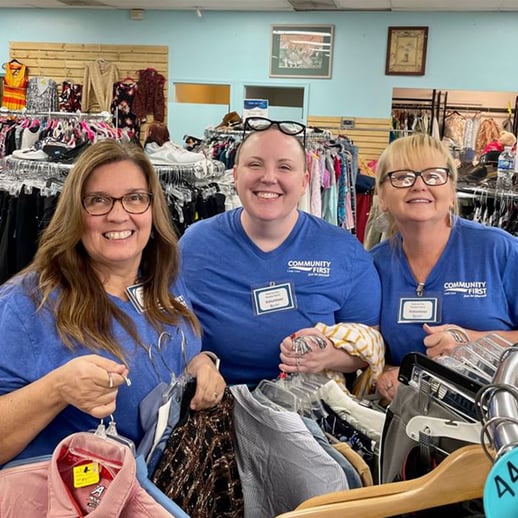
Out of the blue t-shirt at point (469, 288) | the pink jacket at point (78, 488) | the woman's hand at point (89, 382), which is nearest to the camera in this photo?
the pink jacket at point (78, 488)

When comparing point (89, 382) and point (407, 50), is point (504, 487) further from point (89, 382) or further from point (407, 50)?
point (407, 50)

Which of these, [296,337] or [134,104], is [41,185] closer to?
[296,337]

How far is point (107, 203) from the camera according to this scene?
1.61m

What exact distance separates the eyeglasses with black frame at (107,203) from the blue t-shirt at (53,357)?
0.78ft

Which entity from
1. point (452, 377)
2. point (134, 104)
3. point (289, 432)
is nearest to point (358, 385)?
point (289, 432)

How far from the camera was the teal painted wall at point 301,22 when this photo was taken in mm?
8367

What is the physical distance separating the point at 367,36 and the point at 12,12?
5.78m

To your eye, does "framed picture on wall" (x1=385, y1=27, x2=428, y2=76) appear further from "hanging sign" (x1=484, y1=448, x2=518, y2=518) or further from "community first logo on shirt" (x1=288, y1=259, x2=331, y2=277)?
"hanging sign" (x1=484, y1=448, x2=518, y2=518)

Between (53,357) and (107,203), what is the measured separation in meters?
0.45

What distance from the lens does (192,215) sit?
3.95m

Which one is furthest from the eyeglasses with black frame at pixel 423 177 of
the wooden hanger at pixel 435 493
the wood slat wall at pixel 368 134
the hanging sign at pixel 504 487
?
the wood slat wall at pixel 368 134

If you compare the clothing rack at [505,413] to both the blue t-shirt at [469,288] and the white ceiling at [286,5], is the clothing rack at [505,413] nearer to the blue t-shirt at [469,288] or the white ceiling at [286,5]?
the blue t-shirt at [469,288]

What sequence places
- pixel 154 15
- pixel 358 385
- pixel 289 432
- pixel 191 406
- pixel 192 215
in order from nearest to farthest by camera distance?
pixel 289 432 → pixel 191 406 → pixel 358 385 → pixel 192 215 → pixel 154 15

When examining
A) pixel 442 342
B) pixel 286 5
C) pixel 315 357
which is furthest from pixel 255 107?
pixel 442 342
